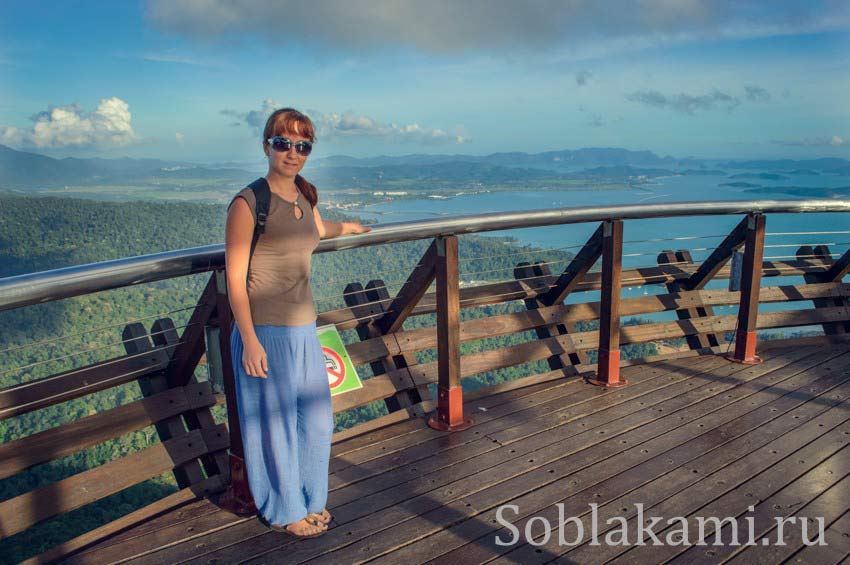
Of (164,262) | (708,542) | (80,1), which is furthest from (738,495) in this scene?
(80,1)

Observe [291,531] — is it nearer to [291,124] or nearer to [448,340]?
[448,340]

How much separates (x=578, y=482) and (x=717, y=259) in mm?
2367

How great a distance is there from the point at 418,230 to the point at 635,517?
135 centimetres

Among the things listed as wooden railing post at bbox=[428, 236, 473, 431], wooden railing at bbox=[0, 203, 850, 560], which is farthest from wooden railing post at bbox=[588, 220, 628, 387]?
wooden railing post at bbox=[428, 236, 473, 431]

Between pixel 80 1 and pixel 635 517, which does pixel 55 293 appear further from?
pixel 80 1

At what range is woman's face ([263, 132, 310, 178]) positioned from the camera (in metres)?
2.02

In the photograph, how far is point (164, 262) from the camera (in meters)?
2.07

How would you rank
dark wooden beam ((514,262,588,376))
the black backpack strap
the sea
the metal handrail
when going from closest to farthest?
the metal handrail
the black backpack strap
dark wooden beam ((514,262,588,376))
the sea

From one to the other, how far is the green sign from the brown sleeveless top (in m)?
0.78

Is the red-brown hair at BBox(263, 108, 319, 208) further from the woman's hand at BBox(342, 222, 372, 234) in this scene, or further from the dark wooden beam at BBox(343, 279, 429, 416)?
the dark wooden beam at BBox(343, 279, 429, 416)

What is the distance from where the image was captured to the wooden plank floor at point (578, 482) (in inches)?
81.8

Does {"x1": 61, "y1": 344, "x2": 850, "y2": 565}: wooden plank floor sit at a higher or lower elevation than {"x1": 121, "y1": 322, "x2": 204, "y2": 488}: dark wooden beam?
lower

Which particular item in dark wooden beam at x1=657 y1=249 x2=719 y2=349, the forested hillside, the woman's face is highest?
the woman's face

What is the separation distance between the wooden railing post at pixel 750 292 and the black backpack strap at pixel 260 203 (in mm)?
2980
